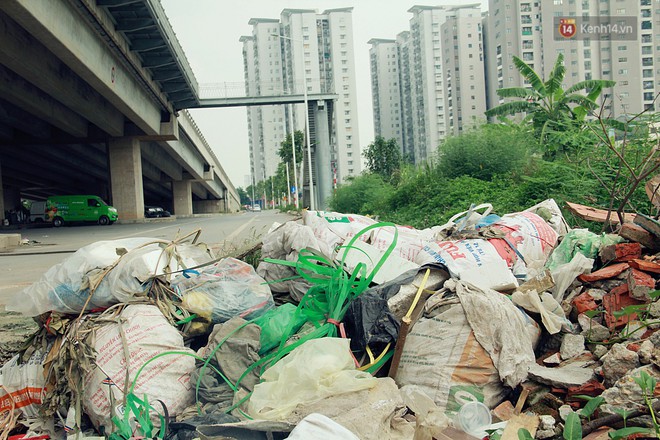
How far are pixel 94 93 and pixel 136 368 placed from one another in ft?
81.0

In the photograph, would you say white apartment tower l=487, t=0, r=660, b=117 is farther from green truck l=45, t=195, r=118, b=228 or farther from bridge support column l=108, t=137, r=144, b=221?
green truck l=45, t=195, r=118, b=228

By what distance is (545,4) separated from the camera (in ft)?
211

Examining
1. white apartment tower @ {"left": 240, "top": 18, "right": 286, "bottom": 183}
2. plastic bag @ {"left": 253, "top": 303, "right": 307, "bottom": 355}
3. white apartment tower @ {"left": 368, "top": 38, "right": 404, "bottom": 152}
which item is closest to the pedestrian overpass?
white apartment tower @ {"left": 240, "top": 18, "right": 286, "bottom": 183}

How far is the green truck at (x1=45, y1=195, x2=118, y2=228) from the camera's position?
32969 mm

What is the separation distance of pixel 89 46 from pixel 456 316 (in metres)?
18.7

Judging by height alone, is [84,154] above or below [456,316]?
above

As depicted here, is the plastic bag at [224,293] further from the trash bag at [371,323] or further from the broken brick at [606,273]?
the broken brick at [606,273]

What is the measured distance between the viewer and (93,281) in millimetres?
3180

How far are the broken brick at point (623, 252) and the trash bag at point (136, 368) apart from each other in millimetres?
2621

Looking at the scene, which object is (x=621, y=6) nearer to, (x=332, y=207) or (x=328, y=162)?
(x=328, y=162)

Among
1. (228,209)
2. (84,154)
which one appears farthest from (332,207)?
(228,209)

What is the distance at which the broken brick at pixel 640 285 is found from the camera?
2973 mm

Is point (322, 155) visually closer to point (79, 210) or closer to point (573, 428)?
point (79, 210)

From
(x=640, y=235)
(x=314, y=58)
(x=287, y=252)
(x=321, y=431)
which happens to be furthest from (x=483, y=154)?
(x=314, y=58)
